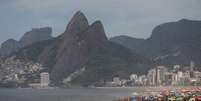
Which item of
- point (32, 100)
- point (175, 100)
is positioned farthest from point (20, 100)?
point (175, 100)

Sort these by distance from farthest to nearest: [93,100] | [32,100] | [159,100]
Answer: [32,100]
[93,100]
[159,100]

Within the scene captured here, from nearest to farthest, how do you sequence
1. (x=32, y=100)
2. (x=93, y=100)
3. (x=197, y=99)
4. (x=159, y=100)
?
(x=197, y=99) → (x=159, y=100) → (x=93, y=100) → (x=32, y=100)

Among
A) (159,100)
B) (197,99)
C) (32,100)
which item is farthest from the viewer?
(32,100)

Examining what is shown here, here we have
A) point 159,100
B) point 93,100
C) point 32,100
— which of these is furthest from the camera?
point 32,100

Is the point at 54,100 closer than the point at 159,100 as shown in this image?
No

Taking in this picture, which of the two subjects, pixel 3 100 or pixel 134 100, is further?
pixel 3 100

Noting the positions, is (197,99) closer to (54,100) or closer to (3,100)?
(54,100)

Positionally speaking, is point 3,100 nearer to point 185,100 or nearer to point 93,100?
point 93,100

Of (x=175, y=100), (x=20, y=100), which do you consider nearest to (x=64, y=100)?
(x=20, y=100)
